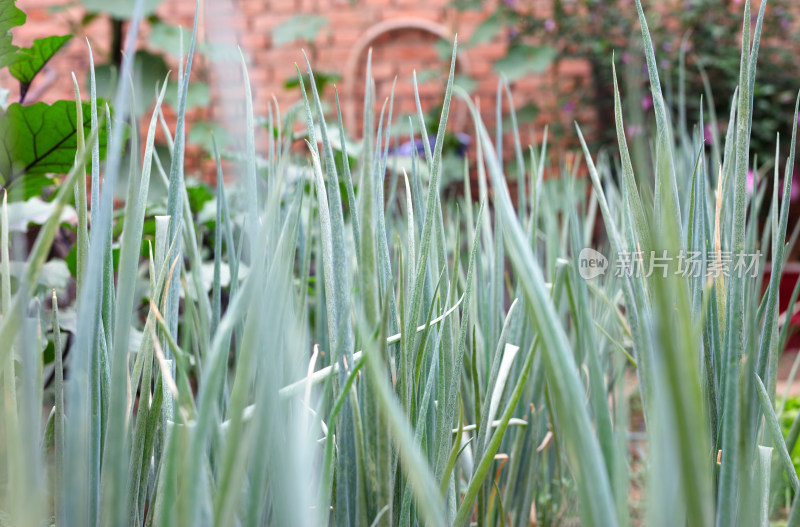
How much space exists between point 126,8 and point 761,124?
2557 mm

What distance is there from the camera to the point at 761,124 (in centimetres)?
254

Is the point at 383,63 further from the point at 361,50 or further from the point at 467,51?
the point at 467,51

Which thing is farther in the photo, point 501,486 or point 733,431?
point 501,486

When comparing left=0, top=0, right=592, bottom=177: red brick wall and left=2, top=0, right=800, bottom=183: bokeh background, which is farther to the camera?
left=0, top=0, right=592, bottom=177: red brick wall

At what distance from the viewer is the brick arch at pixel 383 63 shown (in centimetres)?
292

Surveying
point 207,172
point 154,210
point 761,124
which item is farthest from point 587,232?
point 207,172

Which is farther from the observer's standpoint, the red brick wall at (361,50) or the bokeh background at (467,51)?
the red brick wall at (361,50)

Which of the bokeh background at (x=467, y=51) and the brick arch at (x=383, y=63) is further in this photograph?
the brick arch at (x=383, y=63)

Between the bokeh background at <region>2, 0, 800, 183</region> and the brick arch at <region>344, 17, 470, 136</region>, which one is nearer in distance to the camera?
the bokeh background at <region>2, 0, 800, 183</region>

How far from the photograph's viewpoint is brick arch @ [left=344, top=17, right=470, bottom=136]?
2.92m

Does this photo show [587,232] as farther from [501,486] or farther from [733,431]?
[733,431]

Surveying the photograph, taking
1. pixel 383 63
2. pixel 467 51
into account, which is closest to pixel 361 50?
pixel 383 63

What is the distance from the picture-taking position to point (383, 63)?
303 centimetres

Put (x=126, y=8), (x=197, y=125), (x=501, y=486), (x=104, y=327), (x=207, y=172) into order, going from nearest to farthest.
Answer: (x=104, y=327)
(x=501, y=486)
(x=126, y=8)
(x=197, y=125)
(x=207, y=172)
